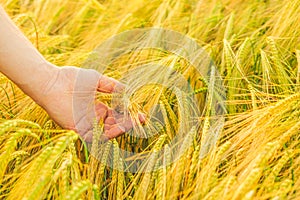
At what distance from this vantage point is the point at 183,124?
173 cm

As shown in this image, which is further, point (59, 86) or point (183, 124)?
point (59, 86)

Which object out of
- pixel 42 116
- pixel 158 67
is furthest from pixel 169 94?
pixel 42 116

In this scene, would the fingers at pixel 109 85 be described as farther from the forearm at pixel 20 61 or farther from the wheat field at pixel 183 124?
the forearm at pixel 20 61

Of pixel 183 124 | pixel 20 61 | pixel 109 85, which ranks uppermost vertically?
pixel 20 61

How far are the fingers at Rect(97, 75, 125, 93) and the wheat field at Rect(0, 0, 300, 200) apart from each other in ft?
0.09

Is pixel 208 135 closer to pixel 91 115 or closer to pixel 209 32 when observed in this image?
pixel 91 115

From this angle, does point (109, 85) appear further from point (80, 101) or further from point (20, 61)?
point (20, 61)

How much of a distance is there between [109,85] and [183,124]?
0.85ft

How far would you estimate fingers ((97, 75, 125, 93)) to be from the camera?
73.3 inches

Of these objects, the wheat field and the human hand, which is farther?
the human hand

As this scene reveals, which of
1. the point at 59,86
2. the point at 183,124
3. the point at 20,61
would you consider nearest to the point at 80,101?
the point at 59,86

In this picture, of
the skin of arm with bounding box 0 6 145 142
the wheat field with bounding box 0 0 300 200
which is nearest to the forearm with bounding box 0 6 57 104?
the skin of arm with bounding box 0 6 145 142

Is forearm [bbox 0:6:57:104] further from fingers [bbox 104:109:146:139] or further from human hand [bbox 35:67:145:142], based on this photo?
fingers [bbox 104:109:146:139]

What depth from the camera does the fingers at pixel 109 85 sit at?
1861mm
